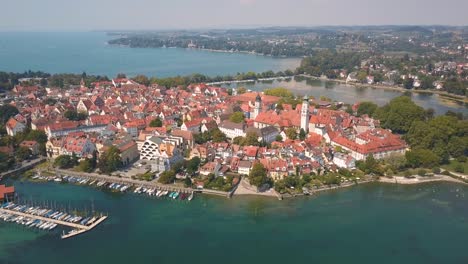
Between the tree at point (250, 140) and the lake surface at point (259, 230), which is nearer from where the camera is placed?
the lake surface at point (259, 230)

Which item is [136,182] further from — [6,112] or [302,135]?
[6,112]

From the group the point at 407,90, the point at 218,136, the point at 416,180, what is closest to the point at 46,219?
the point at 218,136

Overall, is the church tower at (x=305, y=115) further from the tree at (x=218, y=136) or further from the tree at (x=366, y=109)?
the tree at (x=366, y=109)

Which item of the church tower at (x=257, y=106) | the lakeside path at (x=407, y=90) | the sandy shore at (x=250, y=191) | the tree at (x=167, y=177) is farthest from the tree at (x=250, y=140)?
the lakeside path at (x=407, y=90)

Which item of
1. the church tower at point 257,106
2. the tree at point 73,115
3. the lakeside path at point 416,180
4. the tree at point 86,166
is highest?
the church tower at point 257,106

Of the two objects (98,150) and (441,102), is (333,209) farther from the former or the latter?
(441,102)
